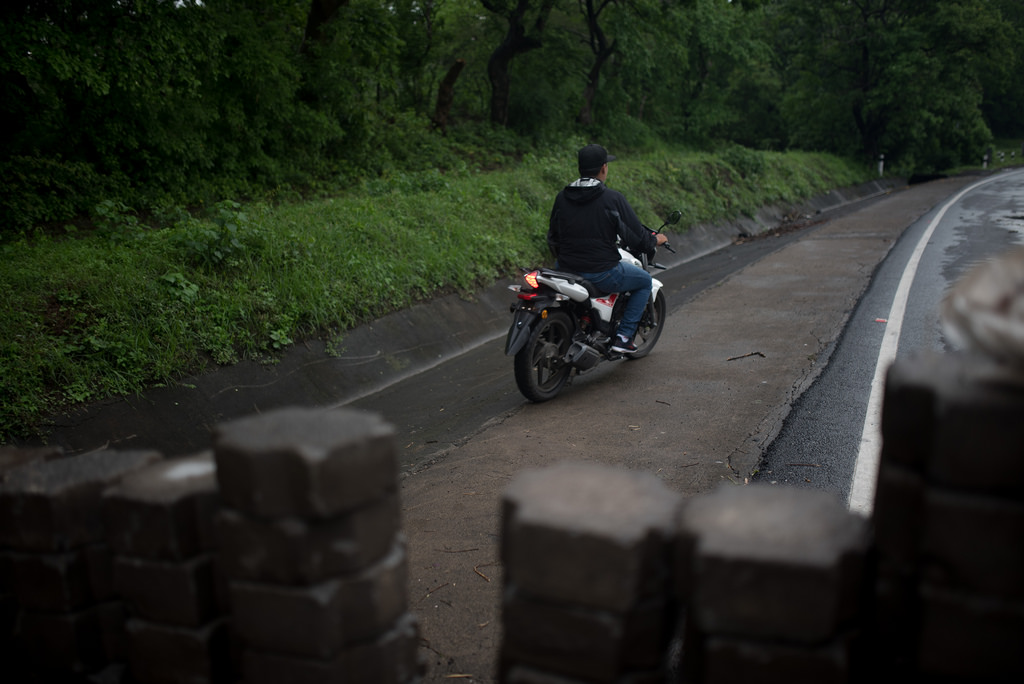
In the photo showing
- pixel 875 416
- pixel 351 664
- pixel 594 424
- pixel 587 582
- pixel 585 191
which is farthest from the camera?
pixel 585 191

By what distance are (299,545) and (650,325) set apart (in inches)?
254

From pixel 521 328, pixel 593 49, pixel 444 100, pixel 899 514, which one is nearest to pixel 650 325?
pixel 521 328

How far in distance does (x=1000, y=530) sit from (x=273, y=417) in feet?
5.61

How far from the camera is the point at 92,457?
2418mm

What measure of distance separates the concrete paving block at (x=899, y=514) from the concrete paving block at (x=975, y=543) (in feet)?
0.24

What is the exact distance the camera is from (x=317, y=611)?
6.29 feet

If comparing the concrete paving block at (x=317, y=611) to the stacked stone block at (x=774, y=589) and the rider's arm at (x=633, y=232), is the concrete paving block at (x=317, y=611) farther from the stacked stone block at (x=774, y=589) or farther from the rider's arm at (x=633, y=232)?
the rider's arm at (x=633, y=232)

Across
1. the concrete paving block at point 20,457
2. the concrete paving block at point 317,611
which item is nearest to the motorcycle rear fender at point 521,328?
the concrete paving block at point 20,457

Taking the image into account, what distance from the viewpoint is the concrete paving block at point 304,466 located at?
1823 millimetres

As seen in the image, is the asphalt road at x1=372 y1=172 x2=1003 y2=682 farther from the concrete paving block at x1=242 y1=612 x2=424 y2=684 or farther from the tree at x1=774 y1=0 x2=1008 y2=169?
the tree at x1=774 y1=0 x2=1008 y2=169

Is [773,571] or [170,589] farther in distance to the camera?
[170,589]

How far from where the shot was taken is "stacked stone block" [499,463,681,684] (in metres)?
1.77

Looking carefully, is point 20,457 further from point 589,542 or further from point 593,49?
point 593,49

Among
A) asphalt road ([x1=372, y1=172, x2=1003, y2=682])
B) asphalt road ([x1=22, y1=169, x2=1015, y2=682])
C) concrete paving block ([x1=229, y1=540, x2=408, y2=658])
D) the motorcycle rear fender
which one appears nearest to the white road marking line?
asphalt road ([x1=372, y1=172, x2=1003, y2=682])
